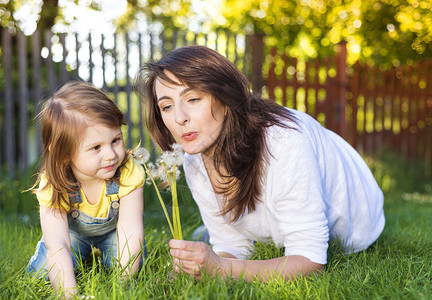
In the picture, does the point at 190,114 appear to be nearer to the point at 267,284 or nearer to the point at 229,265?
the point at 229,265

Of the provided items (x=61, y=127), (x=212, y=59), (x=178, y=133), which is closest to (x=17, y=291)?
(x=61, y=127)

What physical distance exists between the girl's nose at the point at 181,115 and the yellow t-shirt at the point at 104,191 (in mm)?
466

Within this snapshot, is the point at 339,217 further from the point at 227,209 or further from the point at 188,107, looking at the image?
the point at 188,107

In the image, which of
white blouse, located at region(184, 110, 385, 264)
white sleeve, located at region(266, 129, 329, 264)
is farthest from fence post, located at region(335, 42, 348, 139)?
white sleeve, located at region(266, 129, 329, 264)

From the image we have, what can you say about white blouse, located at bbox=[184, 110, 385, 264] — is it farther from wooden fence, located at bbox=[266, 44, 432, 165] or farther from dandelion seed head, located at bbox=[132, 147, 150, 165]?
wooden fence, located at bbox=[266, 44, 432, 165]

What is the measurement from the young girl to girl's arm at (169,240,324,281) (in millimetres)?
289

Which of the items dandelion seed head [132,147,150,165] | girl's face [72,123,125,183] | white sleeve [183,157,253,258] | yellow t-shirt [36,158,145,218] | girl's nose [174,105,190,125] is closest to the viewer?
dandelion seed head [132,147,150,165]

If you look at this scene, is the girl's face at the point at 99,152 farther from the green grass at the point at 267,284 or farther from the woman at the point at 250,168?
the green grass at the point at 267,284

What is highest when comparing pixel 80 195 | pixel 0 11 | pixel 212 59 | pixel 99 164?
pixel 0 11

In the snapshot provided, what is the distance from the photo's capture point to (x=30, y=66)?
21.5ft

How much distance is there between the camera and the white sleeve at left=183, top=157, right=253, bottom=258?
2.64 meters

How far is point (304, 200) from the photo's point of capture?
7.21ft

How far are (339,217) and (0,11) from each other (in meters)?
6.23

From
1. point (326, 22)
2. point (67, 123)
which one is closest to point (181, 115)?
point (67, 123)
